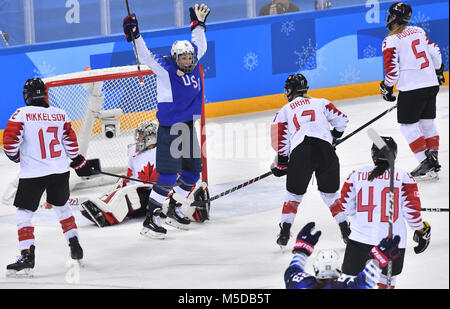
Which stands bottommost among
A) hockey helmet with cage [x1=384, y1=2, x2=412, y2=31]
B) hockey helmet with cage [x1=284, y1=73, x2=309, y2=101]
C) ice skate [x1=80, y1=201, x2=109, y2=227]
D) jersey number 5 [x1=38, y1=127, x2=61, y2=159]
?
ice skate [x1=80, y1=201, x2=109, y2=227]

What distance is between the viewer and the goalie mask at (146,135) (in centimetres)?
729

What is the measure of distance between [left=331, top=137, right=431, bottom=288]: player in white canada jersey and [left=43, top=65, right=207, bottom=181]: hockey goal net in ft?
11.1

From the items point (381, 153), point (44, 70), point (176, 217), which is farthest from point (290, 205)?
point (44, 70)

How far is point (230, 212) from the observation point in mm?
7367

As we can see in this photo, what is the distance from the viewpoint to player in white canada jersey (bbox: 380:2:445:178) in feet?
24.7

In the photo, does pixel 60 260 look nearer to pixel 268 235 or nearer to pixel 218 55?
pixel 268 235

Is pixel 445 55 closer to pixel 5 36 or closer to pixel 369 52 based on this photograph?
pixel 369 52

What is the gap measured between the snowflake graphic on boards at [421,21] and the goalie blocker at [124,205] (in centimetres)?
524

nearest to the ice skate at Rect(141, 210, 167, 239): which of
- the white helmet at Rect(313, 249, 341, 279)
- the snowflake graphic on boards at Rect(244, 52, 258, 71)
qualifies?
the white helmet at Rect(313, 249, 341, 279)

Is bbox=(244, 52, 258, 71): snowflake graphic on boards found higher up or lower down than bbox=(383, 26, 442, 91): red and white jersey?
lower down

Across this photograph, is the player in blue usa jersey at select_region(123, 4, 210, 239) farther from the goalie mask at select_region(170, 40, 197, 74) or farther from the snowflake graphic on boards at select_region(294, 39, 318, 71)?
the snowflake graphic on boards at select_region(294, 39, 318, 71)

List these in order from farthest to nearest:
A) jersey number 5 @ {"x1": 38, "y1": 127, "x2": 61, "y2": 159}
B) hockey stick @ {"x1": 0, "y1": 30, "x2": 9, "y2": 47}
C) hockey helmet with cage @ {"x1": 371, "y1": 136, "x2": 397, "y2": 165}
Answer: hockey stick @ {"x1": 0, "y1": 30, "x2": 9, "y2": 47} < jersey number 5 @ {"x1": 38, "y1": 127, "x2": 61, "y2": 159} < hockey helmet with cage @ {"x1": 371, "y1": 136, "x2": 397, "y2": 165}

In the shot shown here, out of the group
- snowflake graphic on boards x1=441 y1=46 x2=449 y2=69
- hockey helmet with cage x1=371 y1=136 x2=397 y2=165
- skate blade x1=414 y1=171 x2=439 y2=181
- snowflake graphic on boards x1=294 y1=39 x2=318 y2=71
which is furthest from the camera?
snowflake graphic on boards x1=441 y1=46 x2=449 y2=69

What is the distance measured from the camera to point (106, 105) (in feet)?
28.1
